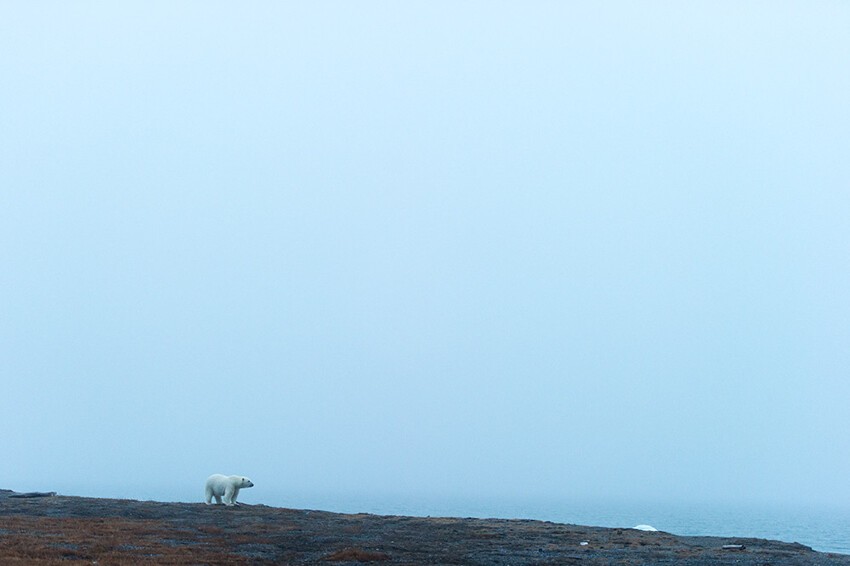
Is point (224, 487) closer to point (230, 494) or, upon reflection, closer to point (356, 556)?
point (230, 494)

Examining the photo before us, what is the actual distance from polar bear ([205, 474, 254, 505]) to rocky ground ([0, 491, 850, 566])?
247cm

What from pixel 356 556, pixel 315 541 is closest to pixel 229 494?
pixel 315 541

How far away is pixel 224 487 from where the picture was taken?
133ft

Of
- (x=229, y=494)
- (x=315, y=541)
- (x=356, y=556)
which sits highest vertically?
(x=229, y=494)

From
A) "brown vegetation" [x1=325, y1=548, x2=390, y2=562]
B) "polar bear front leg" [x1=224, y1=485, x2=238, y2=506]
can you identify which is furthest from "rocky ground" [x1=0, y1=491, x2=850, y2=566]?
"polar bear front leg" [x1=224, y1=485, x2=238, y2=506]

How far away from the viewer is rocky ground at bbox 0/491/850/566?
21797 millimetres

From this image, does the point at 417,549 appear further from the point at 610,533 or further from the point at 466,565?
the point at 610,533

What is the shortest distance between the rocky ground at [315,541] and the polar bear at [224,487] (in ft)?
8.09

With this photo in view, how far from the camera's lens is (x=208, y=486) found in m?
40.8

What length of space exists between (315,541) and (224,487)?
15.6 metres

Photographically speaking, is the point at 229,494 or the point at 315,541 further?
the point at 229,494

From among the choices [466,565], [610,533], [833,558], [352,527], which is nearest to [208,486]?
[352,527]

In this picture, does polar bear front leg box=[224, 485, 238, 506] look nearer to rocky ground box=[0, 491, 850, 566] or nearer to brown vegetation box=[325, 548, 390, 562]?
rocky ground box=[0, 491, 850, 566]

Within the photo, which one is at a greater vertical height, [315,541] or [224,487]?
[224,487]
